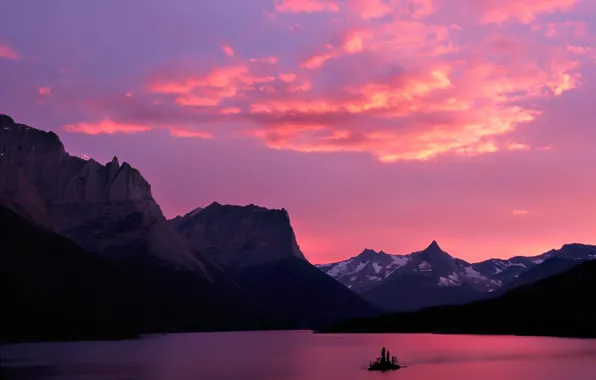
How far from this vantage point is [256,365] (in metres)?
196

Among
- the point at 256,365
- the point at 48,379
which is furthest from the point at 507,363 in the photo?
the point at 48,379

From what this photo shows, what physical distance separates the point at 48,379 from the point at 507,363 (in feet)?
352

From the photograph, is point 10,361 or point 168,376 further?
point 10,361

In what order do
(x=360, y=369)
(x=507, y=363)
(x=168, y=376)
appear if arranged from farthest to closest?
(x=507, y=363) < (x=360, y=369) < (x=168, y=376)

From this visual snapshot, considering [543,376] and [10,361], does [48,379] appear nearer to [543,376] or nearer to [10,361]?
[10,361]

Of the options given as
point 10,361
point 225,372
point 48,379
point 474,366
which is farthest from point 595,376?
point 10,361

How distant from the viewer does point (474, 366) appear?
7392 inches

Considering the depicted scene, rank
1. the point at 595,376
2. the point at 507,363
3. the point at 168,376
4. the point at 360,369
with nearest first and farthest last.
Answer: the point at 595,376 < the point at 168,376 < the point at 360,369 < the point at 507,363

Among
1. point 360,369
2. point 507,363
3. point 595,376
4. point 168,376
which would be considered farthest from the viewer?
point 507,363

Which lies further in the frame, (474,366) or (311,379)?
(474,366)

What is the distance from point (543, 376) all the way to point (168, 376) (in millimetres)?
72127

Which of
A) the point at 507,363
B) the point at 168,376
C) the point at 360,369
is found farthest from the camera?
the point at 507,363

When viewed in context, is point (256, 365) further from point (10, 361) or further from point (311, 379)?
point (10, 361)

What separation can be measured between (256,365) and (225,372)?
28.2m
